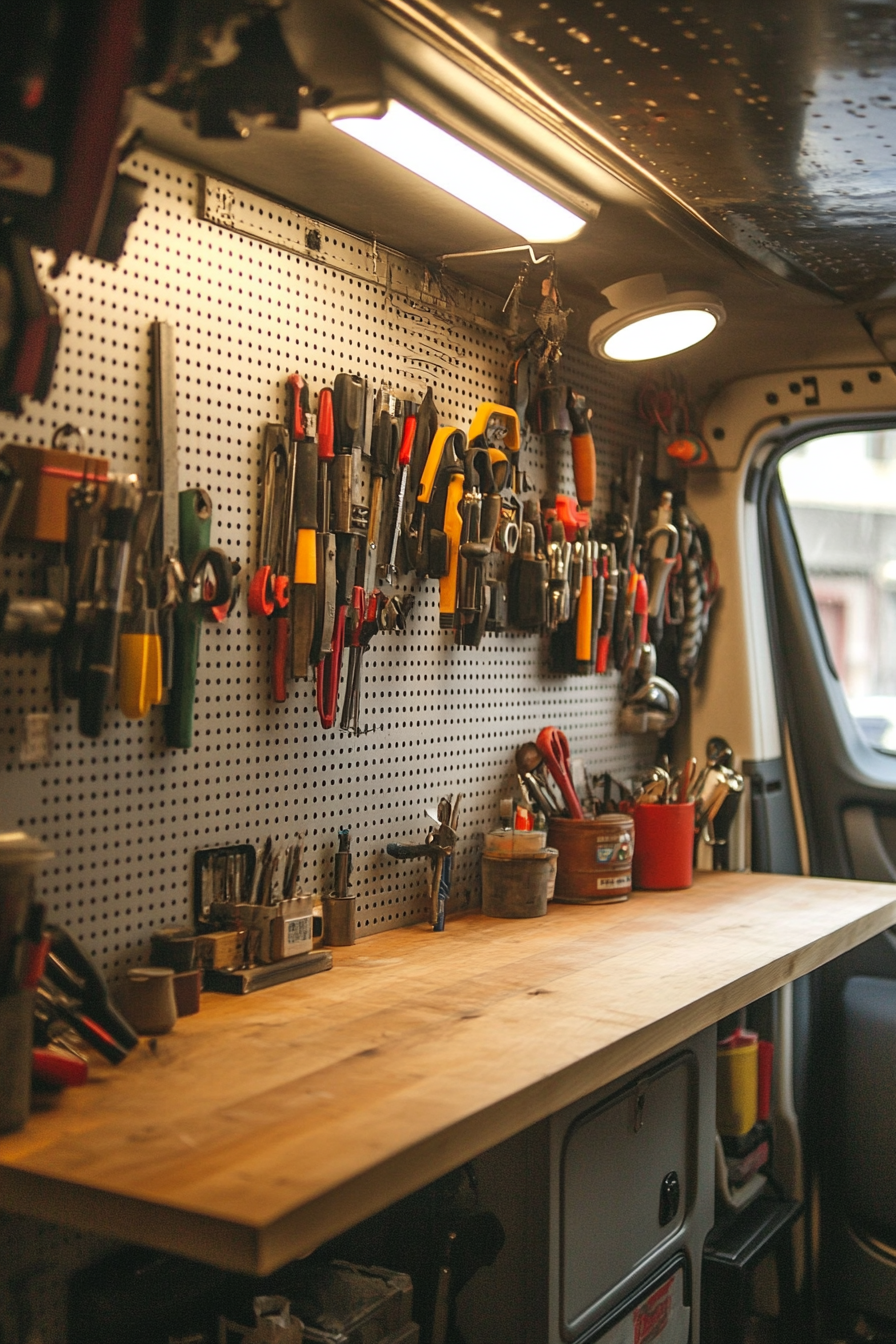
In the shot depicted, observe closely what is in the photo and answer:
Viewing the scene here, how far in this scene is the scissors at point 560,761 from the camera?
2.35 metres

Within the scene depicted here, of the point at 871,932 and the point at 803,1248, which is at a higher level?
the point at 871,932

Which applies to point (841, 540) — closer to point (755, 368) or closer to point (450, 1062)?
point (755, 368)

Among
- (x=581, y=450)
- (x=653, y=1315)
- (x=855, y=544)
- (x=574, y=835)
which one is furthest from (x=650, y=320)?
(x=855, y=544)

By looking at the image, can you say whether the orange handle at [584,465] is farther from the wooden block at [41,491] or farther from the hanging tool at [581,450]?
the wooden block at [41,491]

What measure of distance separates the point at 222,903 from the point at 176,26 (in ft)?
3.42

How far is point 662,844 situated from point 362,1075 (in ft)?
4.33

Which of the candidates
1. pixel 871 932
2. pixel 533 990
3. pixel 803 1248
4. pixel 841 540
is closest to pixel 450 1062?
pixel 533 990

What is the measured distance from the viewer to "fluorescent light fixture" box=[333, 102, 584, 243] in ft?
4.99

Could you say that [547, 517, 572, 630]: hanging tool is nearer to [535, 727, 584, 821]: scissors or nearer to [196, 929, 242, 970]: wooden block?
[535, 727, 584, 821]: scissors

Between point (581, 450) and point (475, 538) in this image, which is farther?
point (581, 450)

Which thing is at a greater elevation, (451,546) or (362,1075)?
(451,546)

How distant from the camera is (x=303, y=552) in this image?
69.5 inches

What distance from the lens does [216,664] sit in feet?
5.57

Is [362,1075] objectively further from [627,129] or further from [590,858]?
[627,129]
